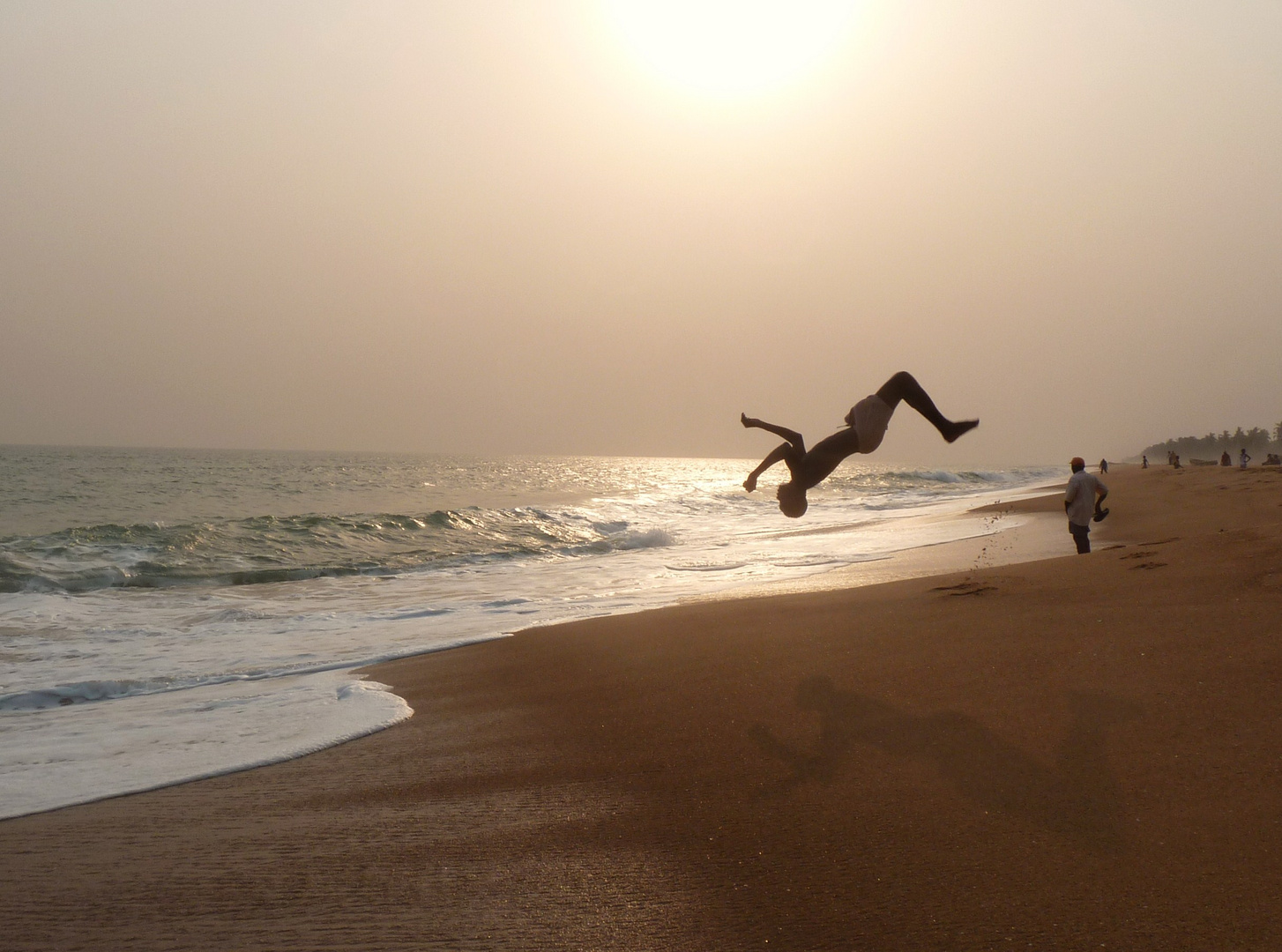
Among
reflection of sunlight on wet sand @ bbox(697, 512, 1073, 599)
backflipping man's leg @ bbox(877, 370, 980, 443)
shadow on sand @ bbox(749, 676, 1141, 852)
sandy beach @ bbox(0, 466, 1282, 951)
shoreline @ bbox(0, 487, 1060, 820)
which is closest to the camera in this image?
sandy beach @ bbox(0, 466, 1282, 951)

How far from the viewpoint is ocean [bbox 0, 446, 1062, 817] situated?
6.16 metres

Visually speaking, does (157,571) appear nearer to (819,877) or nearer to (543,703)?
(543,703)

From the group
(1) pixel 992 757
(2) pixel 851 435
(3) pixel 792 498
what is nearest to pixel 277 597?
(3) pixel 792 498

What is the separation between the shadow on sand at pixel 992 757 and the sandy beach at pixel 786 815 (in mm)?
16

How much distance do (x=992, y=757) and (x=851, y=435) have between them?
8.41ft

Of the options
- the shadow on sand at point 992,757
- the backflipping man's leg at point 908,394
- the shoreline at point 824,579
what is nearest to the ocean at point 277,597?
the shoreline at point 824,579

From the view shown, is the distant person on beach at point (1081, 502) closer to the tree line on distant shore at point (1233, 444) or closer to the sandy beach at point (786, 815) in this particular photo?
the sandy beach at point (786, 815)

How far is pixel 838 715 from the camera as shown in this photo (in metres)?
4.89

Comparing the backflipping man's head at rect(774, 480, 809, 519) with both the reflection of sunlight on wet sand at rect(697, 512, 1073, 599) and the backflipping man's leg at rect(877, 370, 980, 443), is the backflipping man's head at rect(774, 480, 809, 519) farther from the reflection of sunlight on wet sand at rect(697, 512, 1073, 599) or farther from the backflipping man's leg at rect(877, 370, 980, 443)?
the reflection of sunlight on wet sand at rect(697, 512, 1073, 599)

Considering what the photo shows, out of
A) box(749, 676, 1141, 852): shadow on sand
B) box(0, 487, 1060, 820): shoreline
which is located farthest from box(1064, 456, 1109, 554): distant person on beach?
box(749, 676, 1141, 852): shadow on sand

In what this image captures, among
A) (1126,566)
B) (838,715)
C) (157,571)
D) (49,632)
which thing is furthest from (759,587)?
(157,571)

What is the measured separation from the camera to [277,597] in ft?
49.0

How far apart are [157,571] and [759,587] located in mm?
14068

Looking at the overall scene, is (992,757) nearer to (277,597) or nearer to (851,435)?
(851,435)
